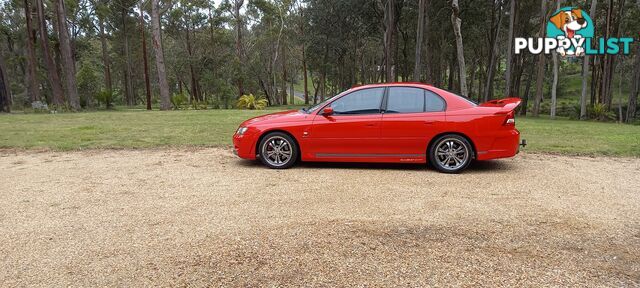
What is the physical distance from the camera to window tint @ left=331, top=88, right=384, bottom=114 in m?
6.58

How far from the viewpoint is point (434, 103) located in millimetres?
6473

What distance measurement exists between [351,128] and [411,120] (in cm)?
93

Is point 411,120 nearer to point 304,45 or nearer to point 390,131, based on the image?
point 390,131

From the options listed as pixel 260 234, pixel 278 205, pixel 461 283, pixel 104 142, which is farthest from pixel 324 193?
pixel 104 142

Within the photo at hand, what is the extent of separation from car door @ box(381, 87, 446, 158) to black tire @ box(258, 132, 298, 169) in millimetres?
1462

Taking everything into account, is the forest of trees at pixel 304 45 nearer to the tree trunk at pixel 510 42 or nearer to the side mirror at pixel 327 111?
the tree trunk at pixel 510 42

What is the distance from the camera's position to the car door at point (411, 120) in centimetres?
631

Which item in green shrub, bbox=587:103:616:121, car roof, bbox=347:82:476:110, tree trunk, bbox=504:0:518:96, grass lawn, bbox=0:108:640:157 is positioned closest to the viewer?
car roof, bbox=347:82:476:110

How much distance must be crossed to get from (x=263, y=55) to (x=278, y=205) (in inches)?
1823

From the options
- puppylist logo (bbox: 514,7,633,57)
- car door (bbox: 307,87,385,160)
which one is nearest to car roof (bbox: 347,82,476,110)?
car door (bbox: 307,87,385,160)

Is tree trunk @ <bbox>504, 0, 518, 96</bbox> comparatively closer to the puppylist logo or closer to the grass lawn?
the puppylist logo

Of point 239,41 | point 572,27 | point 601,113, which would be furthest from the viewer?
point 239,41

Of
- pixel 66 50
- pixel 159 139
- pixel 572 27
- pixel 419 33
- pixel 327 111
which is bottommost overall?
pixel 159 139

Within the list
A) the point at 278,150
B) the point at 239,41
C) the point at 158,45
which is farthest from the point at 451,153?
the point at 239,41
